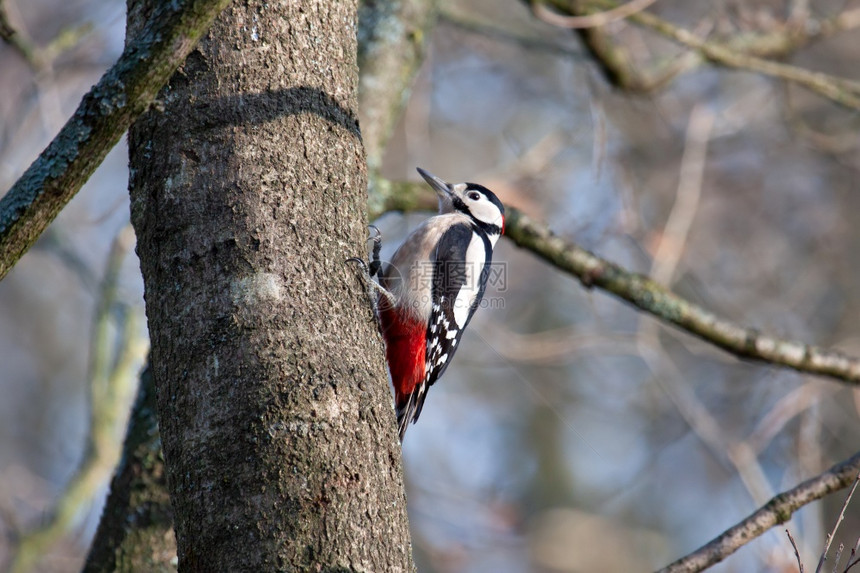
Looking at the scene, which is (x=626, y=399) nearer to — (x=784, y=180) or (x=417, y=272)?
(x=784, y=180)

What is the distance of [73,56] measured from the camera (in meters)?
5.67

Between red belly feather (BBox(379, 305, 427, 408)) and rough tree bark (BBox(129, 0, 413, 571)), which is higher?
red belly feather (BBox(379, 305, 427, 408))

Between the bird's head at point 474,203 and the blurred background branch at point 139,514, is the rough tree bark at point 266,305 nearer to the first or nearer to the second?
the blurred background branch at point 139,514

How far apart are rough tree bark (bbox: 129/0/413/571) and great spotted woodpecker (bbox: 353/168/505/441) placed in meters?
1.63

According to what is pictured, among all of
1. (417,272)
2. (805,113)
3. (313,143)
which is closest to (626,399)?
(805,113)

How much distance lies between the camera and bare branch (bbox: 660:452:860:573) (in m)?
2.41

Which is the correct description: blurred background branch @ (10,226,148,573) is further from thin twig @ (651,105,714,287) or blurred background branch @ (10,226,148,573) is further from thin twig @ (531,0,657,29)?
thin twig @ (651,105,714,287)

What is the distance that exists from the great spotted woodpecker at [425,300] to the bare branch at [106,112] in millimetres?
2109

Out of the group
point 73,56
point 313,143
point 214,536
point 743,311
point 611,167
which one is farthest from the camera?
point 743,311

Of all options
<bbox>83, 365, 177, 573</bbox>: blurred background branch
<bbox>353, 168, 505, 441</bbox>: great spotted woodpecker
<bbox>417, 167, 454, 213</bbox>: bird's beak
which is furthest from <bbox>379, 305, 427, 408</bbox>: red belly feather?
<bbox>83, 365, 177, 573</bbox>: blurred background branch

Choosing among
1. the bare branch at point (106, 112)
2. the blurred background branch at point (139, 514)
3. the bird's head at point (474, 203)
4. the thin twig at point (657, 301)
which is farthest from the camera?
the bird's head at point (474, 203)

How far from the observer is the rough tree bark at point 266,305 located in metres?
1.83

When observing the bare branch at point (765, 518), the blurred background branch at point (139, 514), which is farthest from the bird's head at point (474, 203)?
the bare branch at point (765, 518)

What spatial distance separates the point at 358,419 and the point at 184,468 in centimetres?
41
